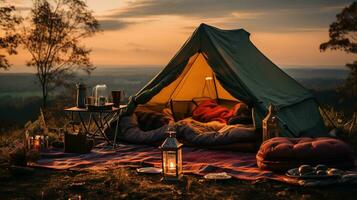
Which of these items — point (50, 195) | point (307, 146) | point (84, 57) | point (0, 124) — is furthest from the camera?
point (84, 57)

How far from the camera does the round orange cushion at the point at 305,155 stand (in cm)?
498

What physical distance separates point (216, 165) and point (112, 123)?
2199mm

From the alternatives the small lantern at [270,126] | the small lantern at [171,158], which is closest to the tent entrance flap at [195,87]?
the small lantern at [270,126]

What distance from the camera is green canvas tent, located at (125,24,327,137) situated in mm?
6586

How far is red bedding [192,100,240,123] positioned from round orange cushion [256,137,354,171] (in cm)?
223

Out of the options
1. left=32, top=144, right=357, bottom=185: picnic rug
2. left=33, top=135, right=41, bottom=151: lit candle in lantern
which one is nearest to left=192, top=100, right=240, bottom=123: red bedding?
left=32, top=144, right=357, bottom=185: picnic rug

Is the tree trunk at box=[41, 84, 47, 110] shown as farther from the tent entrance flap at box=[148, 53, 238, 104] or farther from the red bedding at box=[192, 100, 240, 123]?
Answer: the red bedding at box=[192, 100, 240, 123]

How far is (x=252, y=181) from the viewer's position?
4.76 m

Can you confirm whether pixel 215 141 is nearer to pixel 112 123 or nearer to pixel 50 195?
pixel 112 123

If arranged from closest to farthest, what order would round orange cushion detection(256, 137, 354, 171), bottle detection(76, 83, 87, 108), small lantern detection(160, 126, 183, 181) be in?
small lantern detection(160, 126, 183, 181), round orange cushion detection(256, 137, 354, 171), bottle detection(76, 83, 87, 108)

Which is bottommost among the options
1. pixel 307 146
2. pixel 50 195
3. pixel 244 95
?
pixel 50 195

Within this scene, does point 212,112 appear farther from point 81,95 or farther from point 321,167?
point 321,167

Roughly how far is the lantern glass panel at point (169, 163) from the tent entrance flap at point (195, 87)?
308 cm

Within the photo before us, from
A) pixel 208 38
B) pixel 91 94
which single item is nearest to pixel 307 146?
pixel 208 38
